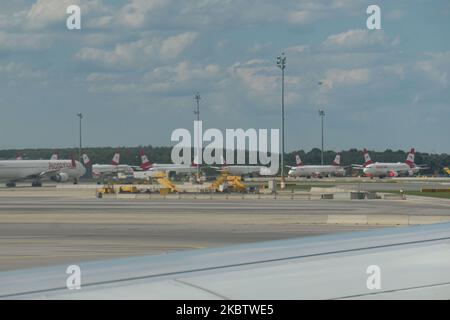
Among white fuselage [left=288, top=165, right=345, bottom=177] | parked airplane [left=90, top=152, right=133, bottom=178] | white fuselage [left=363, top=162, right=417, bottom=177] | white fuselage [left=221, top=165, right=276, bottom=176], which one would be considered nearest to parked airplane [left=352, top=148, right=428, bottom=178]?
white fuselage [left=363, top=162, right=417, bottom=177]

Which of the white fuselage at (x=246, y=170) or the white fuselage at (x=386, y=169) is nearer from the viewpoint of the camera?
the white fuselage at (x=386, y=169)

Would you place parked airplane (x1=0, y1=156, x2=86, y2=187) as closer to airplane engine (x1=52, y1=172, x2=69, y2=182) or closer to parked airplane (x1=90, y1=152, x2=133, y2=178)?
airplane engine (x1=52, y1=172, x2=69, y2=182)

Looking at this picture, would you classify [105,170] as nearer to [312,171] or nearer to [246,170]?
[246,170]

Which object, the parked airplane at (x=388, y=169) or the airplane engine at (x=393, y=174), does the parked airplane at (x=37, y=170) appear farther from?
the airplane engine at (x=393, y=174)

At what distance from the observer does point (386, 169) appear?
154750 mm

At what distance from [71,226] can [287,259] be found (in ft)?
120

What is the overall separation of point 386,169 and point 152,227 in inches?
4720

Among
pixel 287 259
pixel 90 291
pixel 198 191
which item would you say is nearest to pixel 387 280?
pixel 287 259

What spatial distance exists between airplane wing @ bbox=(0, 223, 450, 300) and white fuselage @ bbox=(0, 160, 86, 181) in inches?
4351

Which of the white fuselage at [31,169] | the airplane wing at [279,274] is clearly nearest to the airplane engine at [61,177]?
the white fuselage at [31,169]

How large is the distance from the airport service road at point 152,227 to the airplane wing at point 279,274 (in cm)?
1893

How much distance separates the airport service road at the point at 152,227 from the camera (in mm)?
27703

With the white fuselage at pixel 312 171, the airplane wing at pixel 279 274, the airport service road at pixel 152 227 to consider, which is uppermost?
the airplane wing at pixel 279 274
